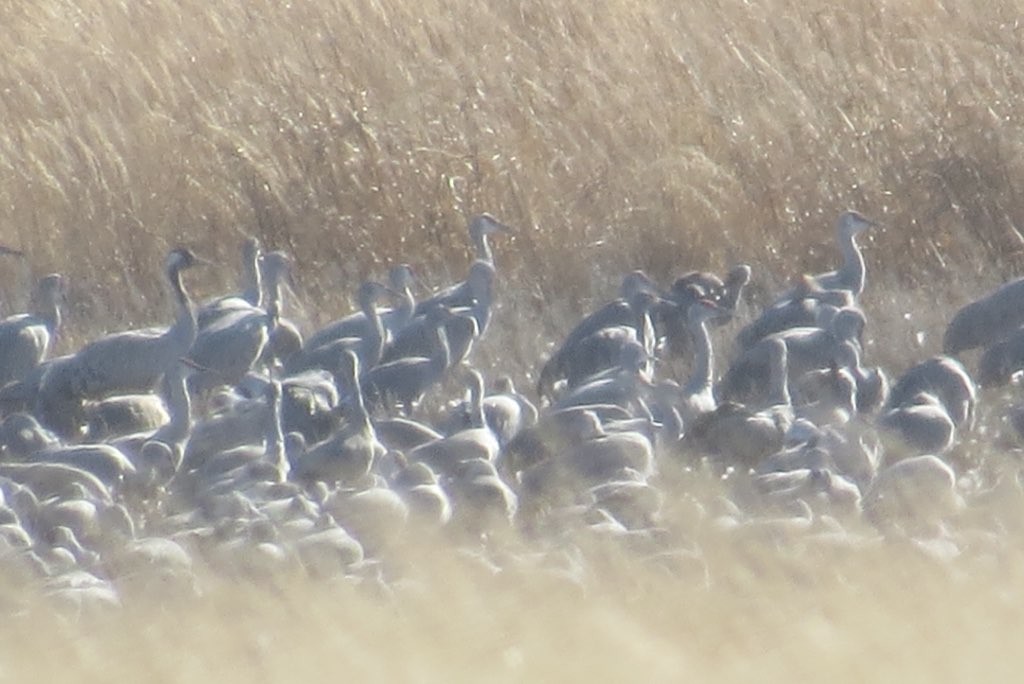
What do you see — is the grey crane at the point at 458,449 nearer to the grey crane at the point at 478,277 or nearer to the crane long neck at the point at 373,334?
the crane long neck at the point at 373,334

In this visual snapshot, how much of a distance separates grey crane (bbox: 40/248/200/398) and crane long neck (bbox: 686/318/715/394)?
1.91m

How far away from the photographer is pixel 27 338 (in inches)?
360

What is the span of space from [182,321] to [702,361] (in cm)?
200

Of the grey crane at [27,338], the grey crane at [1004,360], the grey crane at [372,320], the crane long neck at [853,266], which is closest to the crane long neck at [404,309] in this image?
the grey crane at [372,320]

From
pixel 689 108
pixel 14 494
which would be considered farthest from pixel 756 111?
pixel 14 494

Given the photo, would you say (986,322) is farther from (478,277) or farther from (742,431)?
(478,277)

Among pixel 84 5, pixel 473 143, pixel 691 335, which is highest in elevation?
pixel 84 5

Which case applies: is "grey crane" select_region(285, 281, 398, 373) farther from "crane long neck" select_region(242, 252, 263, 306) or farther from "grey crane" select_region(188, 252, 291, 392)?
"crane long neck" select_region(242, 252, 263, 306)

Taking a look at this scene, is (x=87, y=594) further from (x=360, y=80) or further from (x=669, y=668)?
(x=360, y=80)

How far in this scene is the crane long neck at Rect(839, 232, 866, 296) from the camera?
30.2ft

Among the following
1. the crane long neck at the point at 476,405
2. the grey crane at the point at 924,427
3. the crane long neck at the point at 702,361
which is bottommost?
the grey crane at the point at 924,427

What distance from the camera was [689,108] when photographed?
10.1 meters

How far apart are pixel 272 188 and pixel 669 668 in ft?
17.1

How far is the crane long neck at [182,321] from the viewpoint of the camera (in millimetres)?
8949
